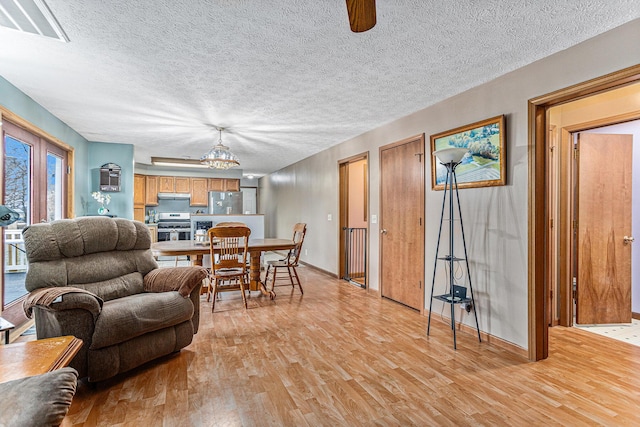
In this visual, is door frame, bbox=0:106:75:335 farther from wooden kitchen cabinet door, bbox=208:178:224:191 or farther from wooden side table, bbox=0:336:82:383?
wooden kitchen cabinet door, bbox=208:178:224:191

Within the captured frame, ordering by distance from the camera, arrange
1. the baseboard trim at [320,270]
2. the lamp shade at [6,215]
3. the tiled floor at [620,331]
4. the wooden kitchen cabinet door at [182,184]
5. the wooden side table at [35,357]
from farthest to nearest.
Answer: the wooden kitchen cabinet door at [182,184] → the baseboard trim at [320,270] → the tiled floor at [620,331] → the lamp shade at [6,215] → the wooden side table at [35,357]

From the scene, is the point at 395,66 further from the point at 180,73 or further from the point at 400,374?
the point at 400,374

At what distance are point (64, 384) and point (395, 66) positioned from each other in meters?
2.73

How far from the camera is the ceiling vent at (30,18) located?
5.84 feet

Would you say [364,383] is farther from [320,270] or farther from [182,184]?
[182,184]

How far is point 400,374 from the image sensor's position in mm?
2322

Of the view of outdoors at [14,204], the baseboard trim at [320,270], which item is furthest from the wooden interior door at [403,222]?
the view of outdoors at [14,204]

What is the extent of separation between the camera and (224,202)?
8.77 metres

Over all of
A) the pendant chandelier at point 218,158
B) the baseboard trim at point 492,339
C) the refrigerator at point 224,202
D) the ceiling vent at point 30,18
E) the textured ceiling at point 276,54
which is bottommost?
the baseboard trim at point 492,339

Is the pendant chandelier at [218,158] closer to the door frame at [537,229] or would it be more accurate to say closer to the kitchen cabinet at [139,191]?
the door frame at [537,229]

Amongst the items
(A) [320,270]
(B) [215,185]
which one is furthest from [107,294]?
(B) [215,185]

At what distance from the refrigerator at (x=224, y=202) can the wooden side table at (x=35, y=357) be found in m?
7.40

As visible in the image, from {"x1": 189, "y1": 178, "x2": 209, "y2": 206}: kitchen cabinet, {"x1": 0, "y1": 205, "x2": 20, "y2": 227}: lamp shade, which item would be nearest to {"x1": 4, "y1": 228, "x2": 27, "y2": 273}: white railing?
Answer: {"x1": 0, "y1": 205, "x2": 20, "y2": 227}: lamp shade

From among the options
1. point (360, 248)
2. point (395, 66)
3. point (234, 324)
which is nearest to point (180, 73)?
point (395, 66)
